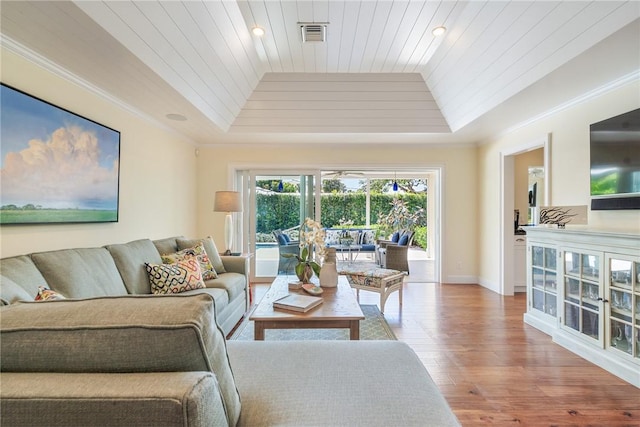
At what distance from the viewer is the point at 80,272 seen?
202 centimetres

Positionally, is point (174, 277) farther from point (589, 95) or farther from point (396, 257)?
point (589, 95)

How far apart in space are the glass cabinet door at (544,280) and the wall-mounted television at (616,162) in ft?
1.97

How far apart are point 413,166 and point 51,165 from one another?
4.51 metres

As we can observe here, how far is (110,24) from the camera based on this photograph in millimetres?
1863

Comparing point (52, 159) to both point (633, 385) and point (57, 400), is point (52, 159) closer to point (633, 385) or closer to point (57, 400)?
point (57, 400)

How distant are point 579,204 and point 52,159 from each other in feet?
15.3

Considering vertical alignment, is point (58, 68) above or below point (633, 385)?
above

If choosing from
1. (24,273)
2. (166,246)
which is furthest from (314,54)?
(24,273)

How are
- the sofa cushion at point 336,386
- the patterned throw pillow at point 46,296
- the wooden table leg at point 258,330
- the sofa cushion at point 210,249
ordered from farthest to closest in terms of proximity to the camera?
the sofa cushion at point 210,249, the wooden table leg at point 258,330, the patterned throw pillow at point 46,296, the sofa cushion at point 336,386

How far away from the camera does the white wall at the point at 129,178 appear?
2082 mm

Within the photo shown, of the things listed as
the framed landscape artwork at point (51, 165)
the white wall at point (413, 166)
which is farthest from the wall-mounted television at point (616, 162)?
the framed landscape artwork at point (51, 165)

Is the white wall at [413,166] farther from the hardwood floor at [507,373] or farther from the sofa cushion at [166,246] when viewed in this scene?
the sofa cushion at [166,246]

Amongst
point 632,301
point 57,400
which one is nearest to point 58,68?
point 57,400

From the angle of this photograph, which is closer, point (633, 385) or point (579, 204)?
point (633, 385)
